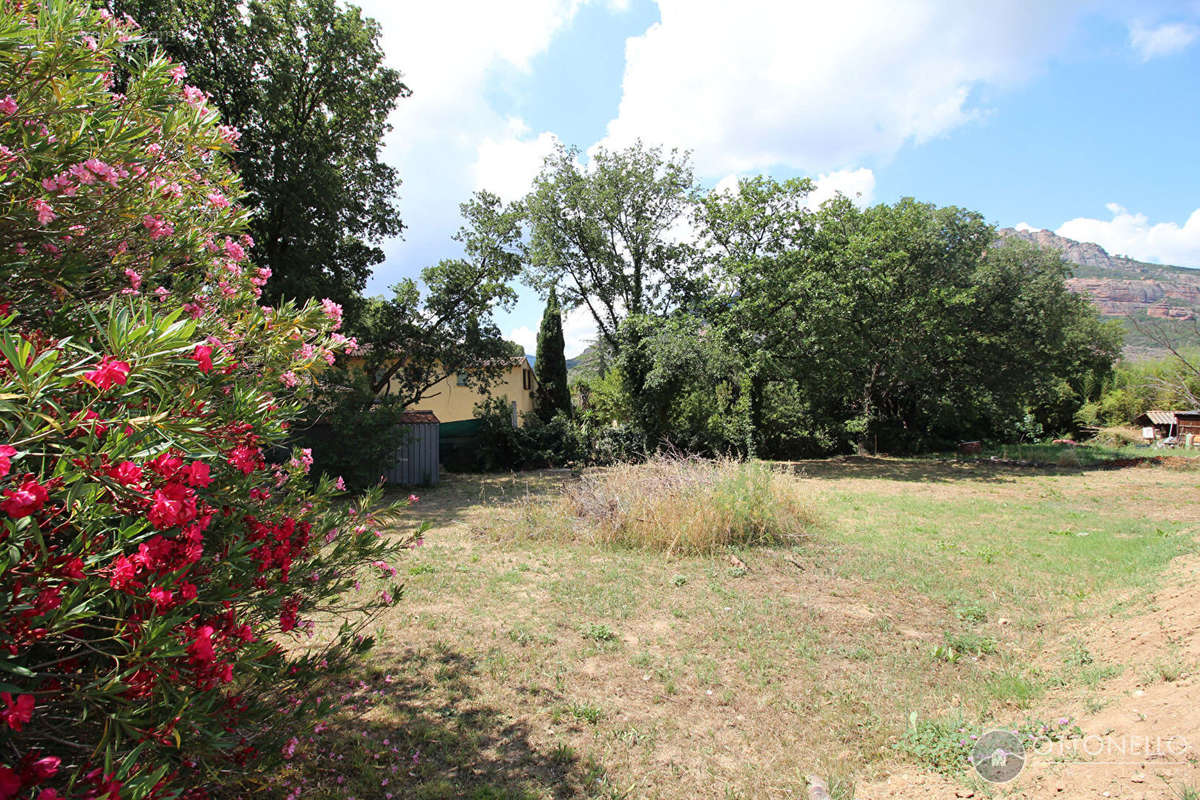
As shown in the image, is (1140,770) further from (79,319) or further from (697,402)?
(697,402)

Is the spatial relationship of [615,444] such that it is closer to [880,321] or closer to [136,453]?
[880,321]

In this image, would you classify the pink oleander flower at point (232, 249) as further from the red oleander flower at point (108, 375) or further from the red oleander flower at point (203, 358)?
the red oleander flower at point (108, 375)

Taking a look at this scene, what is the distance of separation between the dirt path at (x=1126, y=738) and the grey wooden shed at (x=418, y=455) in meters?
11.9

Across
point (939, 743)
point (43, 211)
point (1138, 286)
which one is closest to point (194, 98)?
point (43, 211)

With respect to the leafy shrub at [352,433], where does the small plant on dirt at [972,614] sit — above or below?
below

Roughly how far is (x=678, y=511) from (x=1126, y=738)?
178 inches

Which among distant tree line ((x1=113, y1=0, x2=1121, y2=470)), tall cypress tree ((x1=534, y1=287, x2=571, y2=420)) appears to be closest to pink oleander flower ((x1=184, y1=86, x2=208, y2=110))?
distant tree line ((x1=113, y1=0, x2=1121, y2=470))

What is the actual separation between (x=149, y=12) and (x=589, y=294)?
12460 mm

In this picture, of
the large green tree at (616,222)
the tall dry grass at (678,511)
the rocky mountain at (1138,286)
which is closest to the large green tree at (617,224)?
the large green tree at (616,222)

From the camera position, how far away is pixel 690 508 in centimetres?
683

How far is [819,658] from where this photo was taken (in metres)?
3.94

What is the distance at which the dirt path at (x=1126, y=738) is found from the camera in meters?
2.21

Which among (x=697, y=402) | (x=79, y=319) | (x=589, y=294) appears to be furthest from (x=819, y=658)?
(x=589, y=294)

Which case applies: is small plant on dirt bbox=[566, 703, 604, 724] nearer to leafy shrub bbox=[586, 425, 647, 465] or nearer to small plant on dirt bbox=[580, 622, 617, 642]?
small plant on dirt bbox=[580, 622, 617, 642]
